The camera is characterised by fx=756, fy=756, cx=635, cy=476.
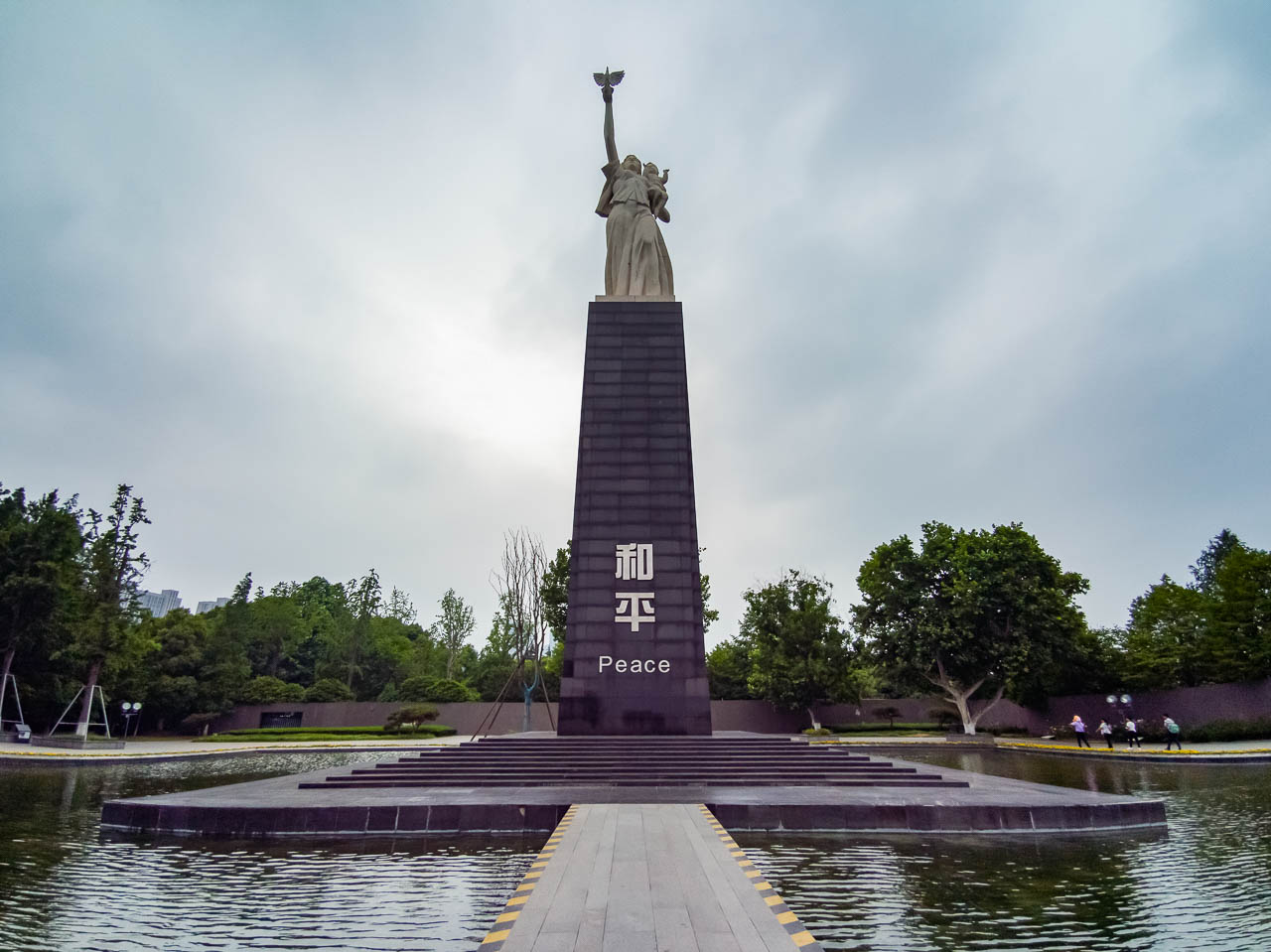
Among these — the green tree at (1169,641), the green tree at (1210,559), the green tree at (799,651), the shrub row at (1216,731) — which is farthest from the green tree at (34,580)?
the green tree at (1210,559)

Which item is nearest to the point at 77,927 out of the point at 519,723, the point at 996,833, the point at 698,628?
the point at 996,833

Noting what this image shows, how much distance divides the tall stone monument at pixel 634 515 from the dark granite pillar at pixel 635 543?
2 cm

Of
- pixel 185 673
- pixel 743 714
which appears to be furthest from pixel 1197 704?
pixel 185 673

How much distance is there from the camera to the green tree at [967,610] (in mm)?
27703

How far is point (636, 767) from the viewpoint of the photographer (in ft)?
38.1

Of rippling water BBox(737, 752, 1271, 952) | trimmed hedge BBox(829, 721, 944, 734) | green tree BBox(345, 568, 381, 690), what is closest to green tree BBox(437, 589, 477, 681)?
green tree BBox(345, 568, 381, 690)

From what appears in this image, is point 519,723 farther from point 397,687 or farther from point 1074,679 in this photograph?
point 1074,679

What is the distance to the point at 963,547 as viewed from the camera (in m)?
29.3

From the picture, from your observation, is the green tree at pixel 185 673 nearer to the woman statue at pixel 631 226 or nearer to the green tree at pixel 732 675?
the green tree at pixel 732 675

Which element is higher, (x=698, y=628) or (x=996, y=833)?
(x=698, y=628)

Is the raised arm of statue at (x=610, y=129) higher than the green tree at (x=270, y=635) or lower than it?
higher

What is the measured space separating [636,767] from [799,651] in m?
23.4

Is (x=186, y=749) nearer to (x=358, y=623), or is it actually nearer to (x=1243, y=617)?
(x=358, y=623)

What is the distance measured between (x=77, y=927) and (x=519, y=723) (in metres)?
32.7
